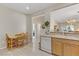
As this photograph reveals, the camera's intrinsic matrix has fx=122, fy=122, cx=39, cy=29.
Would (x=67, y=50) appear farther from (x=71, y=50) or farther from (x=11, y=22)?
(x=11, y=22)

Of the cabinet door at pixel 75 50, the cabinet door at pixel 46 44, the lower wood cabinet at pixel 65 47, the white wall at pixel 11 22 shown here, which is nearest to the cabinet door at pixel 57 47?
the lower wood cabinet at pixel 65 47

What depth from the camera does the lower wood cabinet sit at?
3.22 m

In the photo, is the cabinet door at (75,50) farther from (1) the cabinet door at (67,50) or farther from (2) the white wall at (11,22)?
(2) the white wall at (11,22)

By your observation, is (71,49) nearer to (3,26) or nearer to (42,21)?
(42,21)

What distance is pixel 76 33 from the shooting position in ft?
12.8

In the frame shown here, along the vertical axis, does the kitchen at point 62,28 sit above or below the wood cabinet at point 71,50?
above

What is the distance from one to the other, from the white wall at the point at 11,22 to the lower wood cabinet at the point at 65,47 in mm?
1185

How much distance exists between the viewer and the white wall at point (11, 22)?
11.5 feet

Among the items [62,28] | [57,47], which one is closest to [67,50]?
[57,47]

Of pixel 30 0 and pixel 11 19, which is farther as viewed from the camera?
pixel 11 19

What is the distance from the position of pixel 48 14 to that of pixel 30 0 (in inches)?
92.2

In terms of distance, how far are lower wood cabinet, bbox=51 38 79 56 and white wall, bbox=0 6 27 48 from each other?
3.89ft

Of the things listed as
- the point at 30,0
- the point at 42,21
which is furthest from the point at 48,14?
the point at 30,0

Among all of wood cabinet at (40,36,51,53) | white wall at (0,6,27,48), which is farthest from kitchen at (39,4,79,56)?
white wall at (0,6,27,48)
